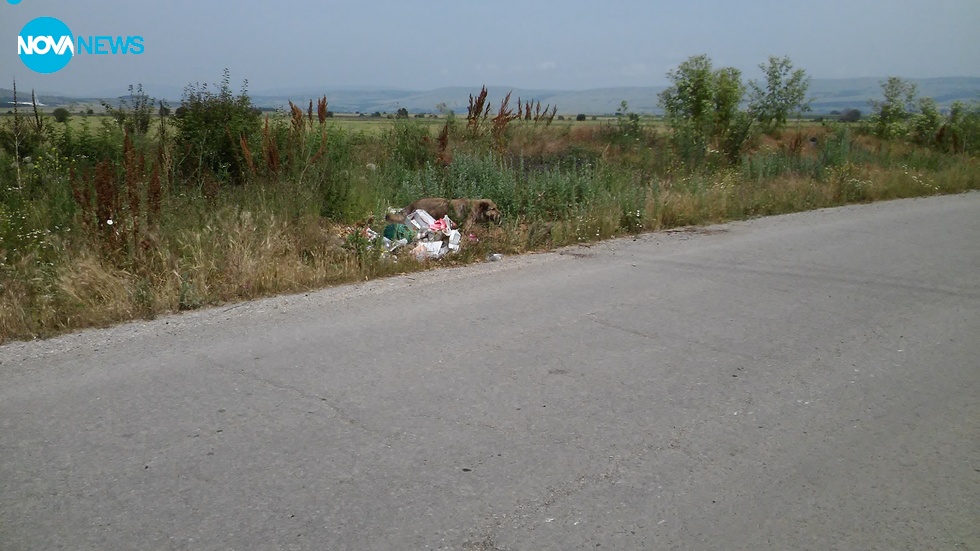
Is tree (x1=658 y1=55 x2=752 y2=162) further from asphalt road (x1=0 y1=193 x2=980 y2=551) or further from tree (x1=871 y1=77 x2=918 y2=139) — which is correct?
asphalt road (x1=0 y1=193 x2=980 y2=551)

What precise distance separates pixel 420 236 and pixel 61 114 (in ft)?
18.8

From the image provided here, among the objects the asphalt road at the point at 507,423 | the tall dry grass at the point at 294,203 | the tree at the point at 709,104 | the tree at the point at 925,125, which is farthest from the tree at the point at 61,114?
the tree at the point at 925,125

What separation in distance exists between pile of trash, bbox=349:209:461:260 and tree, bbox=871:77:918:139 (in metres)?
20.3

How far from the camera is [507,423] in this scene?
5.06m

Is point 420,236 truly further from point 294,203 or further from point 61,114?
point 61,114

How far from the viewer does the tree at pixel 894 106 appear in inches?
1027

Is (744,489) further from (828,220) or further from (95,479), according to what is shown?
(828,220)

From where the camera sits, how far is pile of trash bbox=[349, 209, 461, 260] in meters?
9.74

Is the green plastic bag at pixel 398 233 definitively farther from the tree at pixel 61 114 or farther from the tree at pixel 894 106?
the tree at pixel 894 106

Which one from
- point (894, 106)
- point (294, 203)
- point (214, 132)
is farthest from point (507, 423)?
point (894, 106)

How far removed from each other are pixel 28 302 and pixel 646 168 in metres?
12.5

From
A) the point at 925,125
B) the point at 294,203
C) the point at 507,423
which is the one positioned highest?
the point at 925,125

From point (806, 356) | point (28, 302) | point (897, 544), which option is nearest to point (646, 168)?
point (806, 356)

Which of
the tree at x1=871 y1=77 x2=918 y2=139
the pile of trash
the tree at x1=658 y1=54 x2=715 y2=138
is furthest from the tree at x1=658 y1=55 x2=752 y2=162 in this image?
the pile of trash
